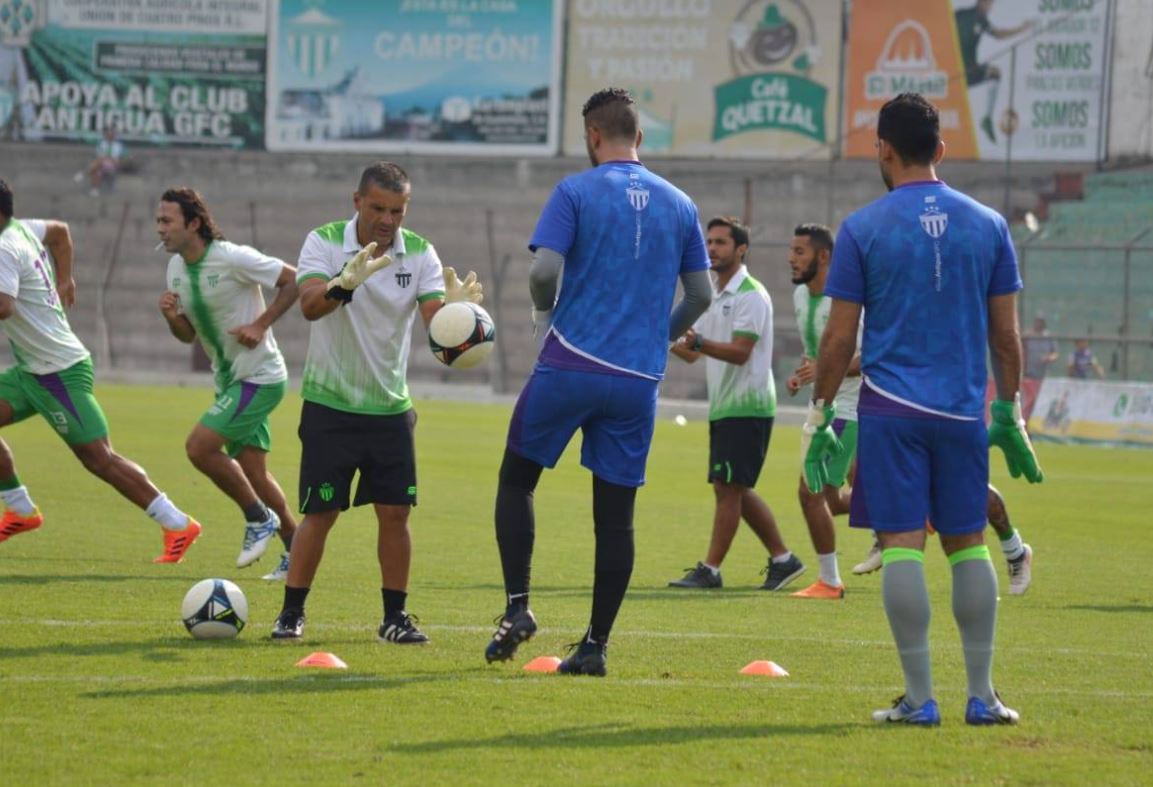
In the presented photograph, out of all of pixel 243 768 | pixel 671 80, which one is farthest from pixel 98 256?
pixel 243 768

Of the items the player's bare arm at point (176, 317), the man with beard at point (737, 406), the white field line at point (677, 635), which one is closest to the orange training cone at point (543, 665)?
the white field line at point (677, 635)

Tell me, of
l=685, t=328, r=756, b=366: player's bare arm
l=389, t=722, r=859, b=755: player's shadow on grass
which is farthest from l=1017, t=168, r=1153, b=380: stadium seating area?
l=389, t=722, r=859, b=755: player's shadow on grass

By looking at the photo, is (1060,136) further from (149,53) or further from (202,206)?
(202,206)

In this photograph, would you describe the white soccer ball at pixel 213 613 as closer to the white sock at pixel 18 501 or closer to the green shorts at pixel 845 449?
the white sock at pixel 18 501

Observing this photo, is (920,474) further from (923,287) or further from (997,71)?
(997,71)

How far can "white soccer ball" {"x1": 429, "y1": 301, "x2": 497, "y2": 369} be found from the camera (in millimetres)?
7668

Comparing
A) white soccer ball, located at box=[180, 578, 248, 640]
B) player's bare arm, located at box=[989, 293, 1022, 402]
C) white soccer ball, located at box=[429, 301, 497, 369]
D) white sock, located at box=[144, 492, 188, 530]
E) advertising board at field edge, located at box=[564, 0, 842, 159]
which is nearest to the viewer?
player's bare arm, located at box=[989, 293, 1022, 402]

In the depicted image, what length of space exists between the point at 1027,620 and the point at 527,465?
363cm

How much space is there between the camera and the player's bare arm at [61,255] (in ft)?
38.0

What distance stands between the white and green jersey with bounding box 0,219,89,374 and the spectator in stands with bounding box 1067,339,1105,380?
841 inches

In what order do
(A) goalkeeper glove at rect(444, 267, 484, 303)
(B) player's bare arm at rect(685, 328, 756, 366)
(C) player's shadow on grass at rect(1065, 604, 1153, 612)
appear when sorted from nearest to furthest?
(A) goalkeeper glove at rect(444, 267, 484, 303) < (C) player's shadow on grass at rect(1065, 604, 1153, 612) < (B) player's bare arm at rect(685, 328, 756, 366)

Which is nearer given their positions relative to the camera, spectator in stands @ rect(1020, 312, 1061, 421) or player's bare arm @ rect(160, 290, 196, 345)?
player's bare arm @ rect(160, 290, 196, 345)

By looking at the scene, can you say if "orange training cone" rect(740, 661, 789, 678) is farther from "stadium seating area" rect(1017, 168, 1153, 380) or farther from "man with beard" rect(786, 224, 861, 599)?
"stadium seating area" rect(1017, 168, 1153, 380)

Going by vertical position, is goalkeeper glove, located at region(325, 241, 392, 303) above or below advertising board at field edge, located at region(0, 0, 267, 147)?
below
